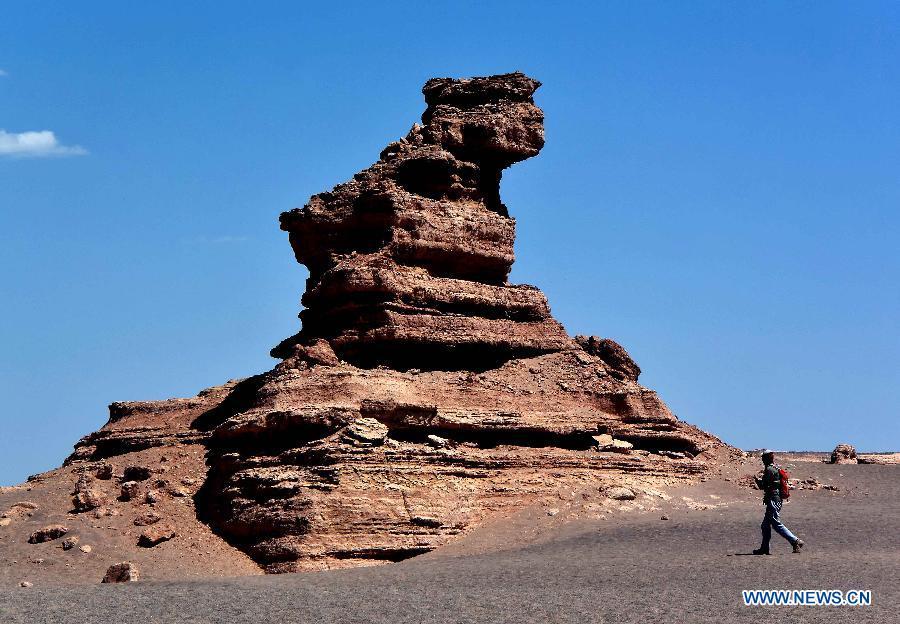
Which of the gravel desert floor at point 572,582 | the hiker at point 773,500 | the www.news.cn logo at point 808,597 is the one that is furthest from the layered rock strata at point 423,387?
the www.news.cn logo at point 808,597

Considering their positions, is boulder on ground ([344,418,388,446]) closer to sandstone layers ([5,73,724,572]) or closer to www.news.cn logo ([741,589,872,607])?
sandstone layers ([5,73,724,572])

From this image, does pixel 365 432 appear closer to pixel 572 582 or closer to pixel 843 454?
pixel 572 582

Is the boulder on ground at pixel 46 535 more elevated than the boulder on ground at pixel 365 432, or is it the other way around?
the boulder on ground at pixel 365 432

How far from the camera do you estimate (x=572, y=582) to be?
20.4 m

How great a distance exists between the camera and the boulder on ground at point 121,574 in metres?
23.5

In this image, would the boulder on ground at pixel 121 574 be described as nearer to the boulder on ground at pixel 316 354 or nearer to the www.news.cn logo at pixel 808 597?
the boulder on ground at pixel 316 354

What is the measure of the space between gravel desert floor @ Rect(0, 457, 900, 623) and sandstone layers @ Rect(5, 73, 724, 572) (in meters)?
1.42

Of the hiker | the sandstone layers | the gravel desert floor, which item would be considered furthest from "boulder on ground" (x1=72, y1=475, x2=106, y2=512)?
the hiker

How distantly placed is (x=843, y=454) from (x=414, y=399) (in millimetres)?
20028

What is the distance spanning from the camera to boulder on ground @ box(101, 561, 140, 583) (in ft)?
77.3

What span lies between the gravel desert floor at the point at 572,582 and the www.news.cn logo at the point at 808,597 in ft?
0.58

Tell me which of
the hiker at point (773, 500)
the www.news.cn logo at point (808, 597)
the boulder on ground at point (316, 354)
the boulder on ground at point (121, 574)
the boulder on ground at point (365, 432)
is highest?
the boulder on ground at point (316, 354)

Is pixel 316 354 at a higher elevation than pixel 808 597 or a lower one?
higher

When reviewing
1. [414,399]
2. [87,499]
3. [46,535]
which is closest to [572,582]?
[414,399]
